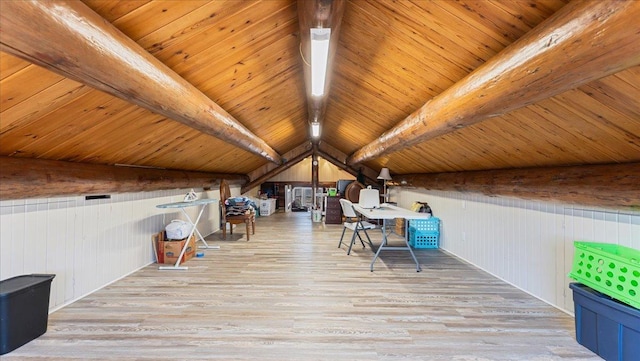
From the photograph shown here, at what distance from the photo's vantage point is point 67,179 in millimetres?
2576

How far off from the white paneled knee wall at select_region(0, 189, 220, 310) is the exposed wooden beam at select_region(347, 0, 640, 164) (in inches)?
143

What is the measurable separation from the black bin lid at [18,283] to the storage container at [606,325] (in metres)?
4.05

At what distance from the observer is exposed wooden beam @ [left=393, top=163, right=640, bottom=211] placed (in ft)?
6.48

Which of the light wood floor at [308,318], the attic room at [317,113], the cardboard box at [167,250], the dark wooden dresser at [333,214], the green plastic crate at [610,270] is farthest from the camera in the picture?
the dark wooden dresser at [333,214]

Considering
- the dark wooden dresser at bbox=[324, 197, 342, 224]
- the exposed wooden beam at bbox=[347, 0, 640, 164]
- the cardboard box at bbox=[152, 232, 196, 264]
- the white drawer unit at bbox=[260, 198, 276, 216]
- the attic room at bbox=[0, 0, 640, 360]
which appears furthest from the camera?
the white drawer unit at bbox=[260, 198, 276, 216]

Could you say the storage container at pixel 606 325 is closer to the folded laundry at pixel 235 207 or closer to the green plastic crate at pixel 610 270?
the green plastic crate at pixel 610 270

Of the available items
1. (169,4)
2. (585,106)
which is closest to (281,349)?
(169,4)

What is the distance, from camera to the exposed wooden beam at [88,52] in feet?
3.27

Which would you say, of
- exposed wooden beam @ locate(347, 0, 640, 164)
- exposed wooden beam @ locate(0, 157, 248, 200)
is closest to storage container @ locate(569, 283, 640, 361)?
exposed wooden beam @ locate(347, 0, 640, 164)

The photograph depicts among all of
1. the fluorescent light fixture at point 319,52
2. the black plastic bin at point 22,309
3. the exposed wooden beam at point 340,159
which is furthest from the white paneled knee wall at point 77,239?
the exposed wooden beam at point 340,159

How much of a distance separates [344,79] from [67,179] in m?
2.93

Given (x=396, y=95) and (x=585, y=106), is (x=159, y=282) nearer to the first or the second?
(x=396, y=95)

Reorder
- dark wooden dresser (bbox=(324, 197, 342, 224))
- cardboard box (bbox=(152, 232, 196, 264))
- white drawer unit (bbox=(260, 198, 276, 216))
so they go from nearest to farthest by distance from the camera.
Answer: cardboard box (bbox=(152, 232, 196, 264))
dark wooden dresser (bbox=(324, 197, 342, 224))
white drawer unit (bbox=(260, 198, 276, 216))

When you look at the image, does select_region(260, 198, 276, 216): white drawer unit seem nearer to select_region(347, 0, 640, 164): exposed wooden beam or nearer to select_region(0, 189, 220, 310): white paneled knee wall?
select_region(0, 189, 220, 310): white paneled knee wall
